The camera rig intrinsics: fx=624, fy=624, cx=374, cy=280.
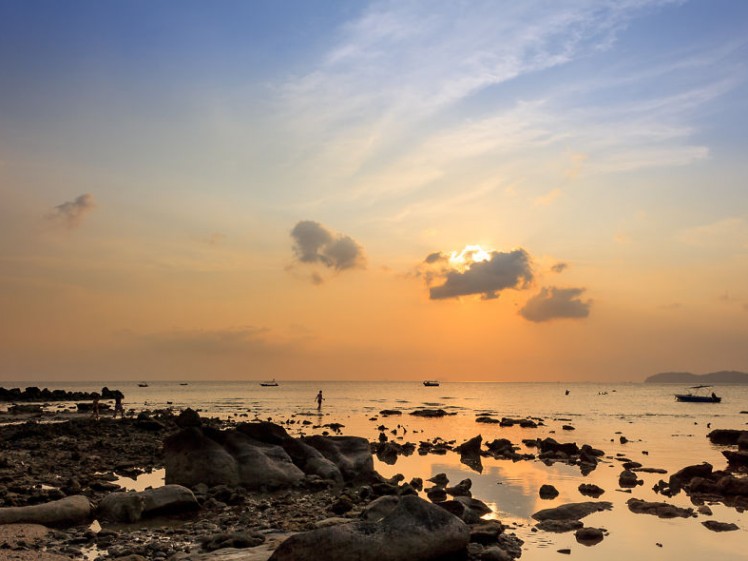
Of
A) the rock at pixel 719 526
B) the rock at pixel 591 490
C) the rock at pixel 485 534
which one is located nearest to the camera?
the rock at pixel 485 534

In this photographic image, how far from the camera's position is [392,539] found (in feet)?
40.0

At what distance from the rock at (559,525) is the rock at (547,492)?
4468 mm

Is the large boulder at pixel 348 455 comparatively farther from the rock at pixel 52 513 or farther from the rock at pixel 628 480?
the rock at pixel 52 513

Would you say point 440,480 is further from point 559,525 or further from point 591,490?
point 559,525

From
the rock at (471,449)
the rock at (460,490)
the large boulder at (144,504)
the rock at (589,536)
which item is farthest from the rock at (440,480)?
the rock at (471,449)

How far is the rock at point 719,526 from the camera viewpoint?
1795 cm

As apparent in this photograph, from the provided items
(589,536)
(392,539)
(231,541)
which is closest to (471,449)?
(589,536)

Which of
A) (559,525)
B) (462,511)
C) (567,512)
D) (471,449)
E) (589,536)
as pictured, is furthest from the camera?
(471,449)

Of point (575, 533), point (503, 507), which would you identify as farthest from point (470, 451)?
point (575, 533)

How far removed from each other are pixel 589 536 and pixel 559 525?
1158 millimetres

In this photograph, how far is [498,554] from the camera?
44.2ft

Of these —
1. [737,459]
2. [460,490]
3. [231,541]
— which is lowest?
[737,459]

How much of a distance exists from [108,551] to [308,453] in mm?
11962

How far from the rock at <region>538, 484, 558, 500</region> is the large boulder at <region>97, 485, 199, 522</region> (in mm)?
12240
